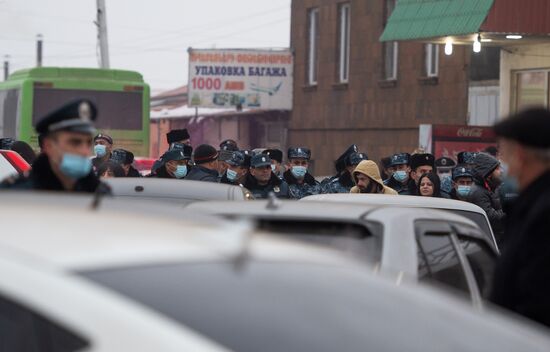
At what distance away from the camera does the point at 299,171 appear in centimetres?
1563

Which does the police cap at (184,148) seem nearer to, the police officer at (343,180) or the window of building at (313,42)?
the police officer at (343,180)

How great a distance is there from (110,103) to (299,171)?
45.3 feet

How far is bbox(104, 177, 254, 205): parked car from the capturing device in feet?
30.2

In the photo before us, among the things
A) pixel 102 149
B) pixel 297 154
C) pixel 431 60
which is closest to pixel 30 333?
pixel 297 154

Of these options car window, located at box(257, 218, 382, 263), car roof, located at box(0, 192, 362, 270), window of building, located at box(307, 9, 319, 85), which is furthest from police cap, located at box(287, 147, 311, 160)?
window of building, located at box(307, 9, 319, 85)

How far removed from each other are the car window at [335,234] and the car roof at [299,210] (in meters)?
0.03

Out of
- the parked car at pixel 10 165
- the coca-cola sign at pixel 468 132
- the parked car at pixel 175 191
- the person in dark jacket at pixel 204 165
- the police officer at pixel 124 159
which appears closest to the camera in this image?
the parked car at pixel 175 191

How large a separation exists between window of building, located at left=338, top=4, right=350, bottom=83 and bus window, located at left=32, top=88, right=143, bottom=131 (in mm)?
9822

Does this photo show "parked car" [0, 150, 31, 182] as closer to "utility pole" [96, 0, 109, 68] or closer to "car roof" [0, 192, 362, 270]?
"car roof" [0, 192, 362, 270]

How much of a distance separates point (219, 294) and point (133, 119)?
2581cm

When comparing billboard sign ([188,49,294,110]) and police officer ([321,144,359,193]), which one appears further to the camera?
A: billboard sign ([188,49,294,110])

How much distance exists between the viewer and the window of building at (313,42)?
39.7m

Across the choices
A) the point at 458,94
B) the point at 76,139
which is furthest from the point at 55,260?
the point at 458,94

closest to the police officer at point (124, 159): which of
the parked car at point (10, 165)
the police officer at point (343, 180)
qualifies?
the police officer at point (343, 180)
